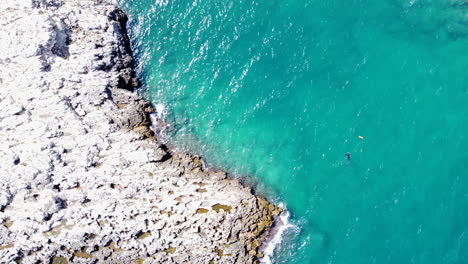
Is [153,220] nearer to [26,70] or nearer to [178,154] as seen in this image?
[178,154]

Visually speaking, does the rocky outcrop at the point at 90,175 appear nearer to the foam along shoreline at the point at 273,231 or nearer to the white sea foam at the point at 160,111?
the foam along shoreline at the point at 273,231

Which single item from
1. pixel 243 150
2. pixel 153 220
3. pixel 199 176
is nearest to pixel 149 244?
pixel 153 220

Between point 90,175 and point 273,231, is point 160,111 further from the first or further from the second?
point 273,231

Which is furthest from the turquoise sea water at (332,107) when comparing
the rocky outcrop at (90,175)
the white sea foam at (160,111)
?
the rocky outcrop at (90,175)

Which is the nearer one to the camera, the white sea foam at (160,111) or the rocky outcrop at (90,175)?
the rocky outcrop at (90,175)

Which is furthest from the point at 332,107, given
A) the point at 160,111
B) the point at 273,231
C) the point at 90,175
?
the point at 90,175
